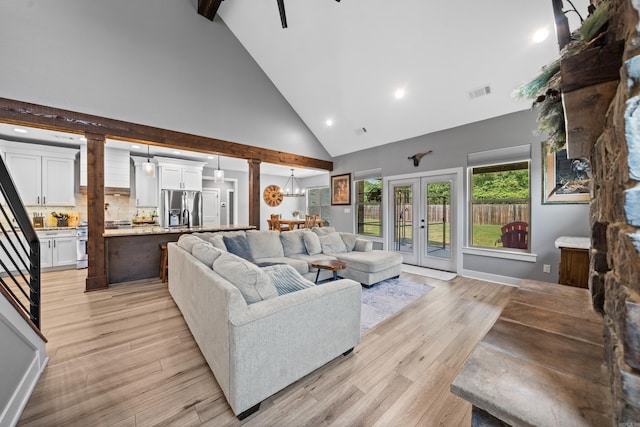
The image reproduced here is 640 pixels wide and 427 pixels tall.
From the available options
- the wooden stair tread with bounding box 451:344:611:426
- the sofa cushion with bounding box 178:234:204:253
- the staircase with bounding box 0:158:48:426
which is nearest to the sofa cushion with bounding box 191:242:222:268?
the sofa cushion with bounding box 178:234:204:253

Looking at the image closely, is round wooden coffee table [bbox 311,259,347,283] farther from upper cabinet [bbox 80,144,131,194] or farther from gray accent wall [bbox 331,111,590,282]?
upper cabinet [bbox 80,144,131,194]

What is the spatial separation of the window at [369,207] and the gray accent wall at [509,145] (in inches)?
28.7

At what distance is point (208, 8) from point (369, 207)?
5.27m

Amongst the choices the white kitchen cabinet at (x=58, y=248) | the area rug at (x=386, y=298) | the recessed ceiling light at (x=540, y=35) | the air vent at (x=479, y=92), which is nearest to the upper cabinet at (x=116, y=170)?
the white kitchen cabinet at (x=58, y=248)

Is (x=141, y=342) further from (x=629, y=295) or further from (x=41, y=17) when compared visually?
(x=41, y=17)

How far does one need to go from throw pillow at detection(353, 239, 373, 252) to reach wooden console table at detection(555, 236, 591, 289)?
2.58 meters

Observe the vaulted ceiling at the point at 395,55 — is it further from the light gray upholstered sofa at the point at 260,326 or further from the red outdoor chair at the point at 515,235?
the light gray upholstered sofa at the point at 260,326

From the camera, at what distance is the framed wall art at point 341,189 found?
21.9 feet

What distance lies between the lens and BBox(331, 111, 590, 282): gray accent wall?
11.8 ft

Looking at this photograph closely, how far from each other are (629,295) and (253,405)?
1779mm

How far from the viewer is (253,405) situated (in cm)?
147

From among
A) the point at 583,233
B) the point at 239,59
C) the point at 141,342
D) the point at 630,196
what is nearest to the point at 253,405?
the point at 141,342

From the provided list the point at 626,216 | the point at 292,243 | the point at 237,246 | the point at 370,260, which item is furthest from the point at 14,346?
the point at 370,260

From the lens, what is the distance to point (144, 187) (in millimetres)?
6020
